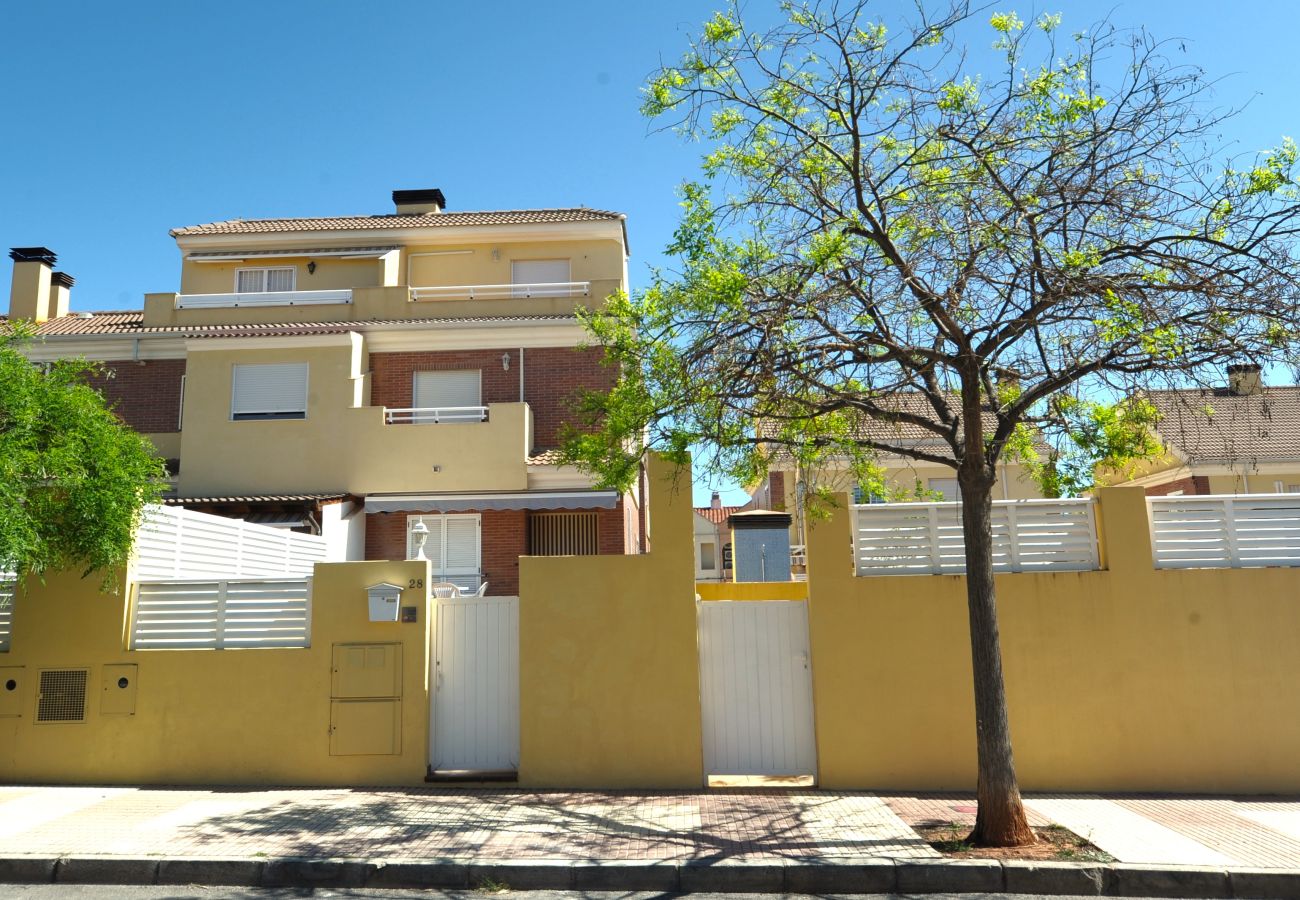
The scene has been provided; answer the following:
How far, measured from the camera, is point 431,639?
35.1 feet

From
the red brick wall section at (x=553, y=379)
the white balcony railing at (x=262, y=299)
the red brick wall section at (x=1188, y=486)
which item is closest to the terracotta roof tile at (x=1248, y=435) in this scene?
the red brick wall section at (x=1188, y=486)

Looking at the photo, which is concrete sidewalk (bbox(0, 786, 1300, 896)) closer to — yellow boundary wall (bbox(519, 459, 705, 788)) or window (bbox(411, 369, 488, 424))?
yellow boundary wall (bbox(519, 459, 705, 788))

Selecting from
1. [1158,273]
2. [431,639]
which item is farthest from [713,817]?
[1158,273]

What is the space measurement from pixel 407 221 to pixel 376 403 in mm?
6944

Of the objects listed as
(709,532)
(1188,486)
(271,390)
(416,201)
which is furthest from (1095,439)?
(709,532)

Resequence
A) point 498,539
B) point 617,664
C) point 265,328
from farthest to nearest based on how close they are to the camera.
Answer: point 265,328 < point 498,539 < point 617,664

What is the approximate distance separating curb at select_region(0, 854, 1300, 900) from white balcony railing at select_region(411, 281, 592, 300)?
626 inches

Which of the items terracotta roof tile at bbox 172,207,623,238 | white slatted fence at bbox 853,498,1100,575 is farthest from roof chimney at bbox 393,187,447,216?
white slatted fence at bbox 853,498,1100,575

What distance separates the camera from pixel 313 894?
23.5ft

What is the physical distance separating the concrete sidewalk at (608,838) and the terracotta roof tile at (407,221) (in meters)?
16.6

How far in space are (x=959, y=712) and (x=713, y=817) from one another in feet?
10.2

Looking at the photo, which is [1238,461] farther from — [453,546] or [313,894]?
[313,894]

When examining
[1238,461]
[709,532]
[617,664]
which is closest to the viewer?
[617,664]

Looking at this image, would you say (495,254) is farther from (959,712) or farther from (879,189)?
(959,712)
